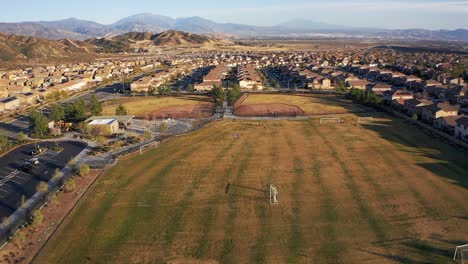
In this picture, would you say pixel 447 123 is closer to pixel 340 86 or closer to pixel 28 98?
pixel 340 86

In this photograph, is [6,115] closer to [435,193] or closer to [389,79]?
[435,193]

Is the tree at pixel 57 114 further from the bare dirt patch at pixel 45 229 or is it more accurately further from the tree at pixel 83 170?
the bare dirt patch at pixel 45 229

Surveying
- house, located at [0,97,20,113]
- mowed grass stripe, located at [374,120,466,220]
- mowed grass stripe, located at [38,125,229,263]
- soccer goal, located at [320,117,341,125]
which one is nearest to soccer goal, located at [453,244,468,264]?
mowed grass stripe, located at [374,120,466,220]

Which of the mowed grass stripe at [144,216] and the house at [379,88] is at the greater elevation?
the house at [379,88]

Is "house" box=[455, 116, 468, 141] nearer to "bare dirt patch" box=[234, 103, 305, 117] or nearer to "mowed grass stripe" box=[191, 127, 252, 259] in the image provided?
"bare dirt patch" box=[234, 103, 305, 117]

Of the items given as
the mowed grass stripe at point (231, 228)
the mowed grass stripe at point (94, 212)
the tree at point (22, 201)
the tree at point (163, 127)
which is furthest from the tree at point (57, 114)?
the mowed grass stripe at point (231, 228)

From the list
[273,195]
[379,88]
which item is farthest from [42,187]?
[379,88]
